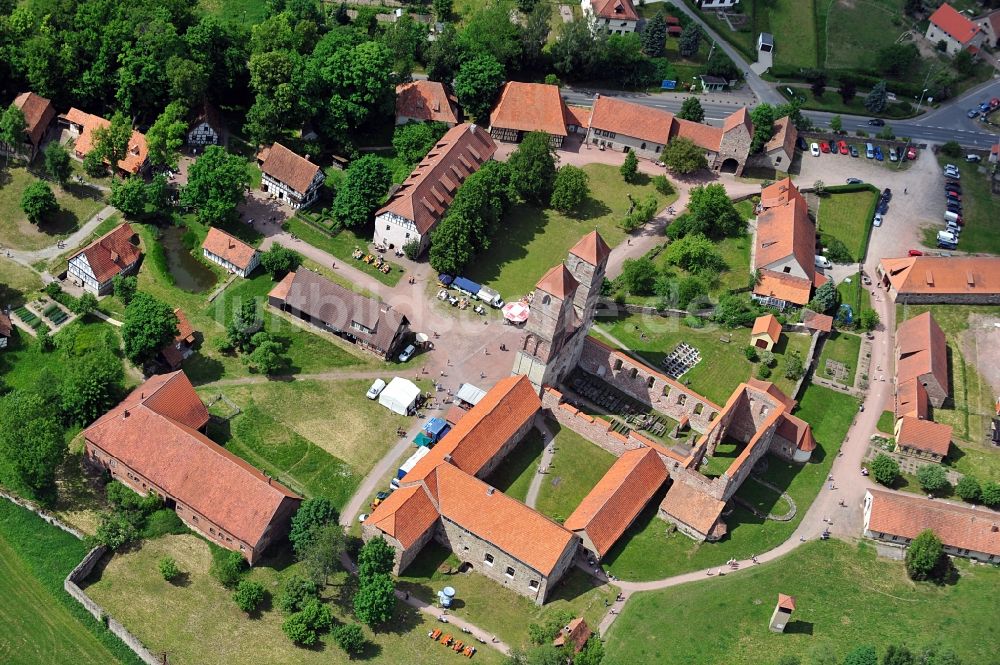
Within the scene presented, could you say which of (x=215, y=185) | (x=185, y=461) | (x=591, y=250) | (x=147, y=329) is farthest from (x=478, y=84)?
(x=185, y=461)

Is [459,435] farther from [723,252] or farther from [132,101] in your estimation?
[132,101]

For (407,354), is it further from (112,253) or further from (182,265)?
(112,253)

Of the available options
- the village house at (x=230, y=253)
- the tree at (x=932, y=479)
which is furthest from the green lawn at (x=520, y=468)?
the village house at (x=230, y=253)

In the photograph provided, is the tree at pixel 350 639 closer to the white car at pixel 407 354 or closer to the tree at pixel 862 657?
the white car at pixel 407 354

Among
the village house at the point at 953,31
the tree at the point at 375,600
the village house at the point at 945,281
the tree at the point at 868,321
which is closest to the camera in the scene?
the tree at the point at 375,600

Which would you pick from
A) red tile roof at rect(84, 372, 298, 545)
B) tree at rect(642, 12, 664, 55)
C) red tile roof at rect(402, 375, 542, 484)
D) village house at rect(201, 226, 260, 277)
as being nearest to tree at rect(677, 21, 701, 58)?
tree at rect(642, 12, 664, 55)
